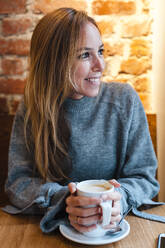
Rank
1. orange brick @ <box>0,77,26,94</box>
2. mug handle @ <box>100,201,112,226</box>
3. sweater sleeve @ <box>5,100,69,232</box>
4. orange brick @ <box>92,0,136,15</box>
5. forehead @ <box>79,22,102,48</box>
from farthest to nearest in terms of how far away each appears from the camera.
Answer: orange brick @ <box>0,77,26,94</box>
orange brick @ <box>92,0,136,15</box>
forehead @ <box>79,22,102,48</box>
sweater sleeve @ <box>5,100,69,232</box>
mug handle @ <box>100,201,112,226</box>

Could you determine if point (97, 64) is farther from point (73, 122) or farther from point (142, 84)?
point (142, 84)

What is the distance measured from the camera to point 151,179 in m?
1.10

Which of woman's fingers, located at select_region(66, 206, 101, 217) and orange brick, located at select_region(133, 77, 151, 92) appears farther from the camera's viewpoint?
orange brick, located at select_region(133, 77, 151, 92)

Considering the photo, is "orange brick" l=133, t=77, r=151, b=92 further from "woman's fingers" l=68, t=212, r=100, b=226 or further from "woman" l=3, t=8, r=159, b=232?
"woman's fingers" l=68, t=212, r=100, b=226

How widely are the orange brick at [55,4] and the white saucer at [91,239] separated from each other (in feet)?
3.52

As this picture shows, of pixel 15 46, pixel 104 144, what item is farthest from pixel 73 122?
pixel 15 46

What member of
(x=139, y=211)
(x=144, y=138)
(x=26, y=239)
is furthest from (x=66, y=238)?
(x=144, y=138)

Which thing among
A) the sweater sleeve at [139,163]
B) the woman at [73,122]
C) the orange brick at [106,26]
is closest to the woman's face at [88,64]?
the woman at [73,122]

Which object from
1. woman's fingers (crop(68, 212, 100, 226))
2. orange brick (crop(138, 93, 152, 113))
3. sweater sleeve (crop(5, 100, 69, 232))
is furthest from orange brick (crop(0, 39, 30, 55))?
woman's fingers (crop(68, 212, 100, 226))

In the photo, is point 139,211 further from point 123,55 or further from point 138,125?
point 123,55

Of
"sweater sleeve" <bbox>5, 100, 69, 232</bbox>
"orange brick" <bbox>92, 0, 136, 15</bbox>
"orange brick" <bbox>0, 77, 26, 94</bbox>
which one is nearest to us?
"sweater sleeve" <bbox>5, 100, 69, 232</bbox>

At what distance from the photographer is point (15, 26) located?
1.51 m

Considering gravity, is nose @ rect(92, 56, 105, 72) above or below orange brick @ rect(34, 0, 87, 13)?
below

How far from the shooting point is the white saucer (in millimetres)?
751
